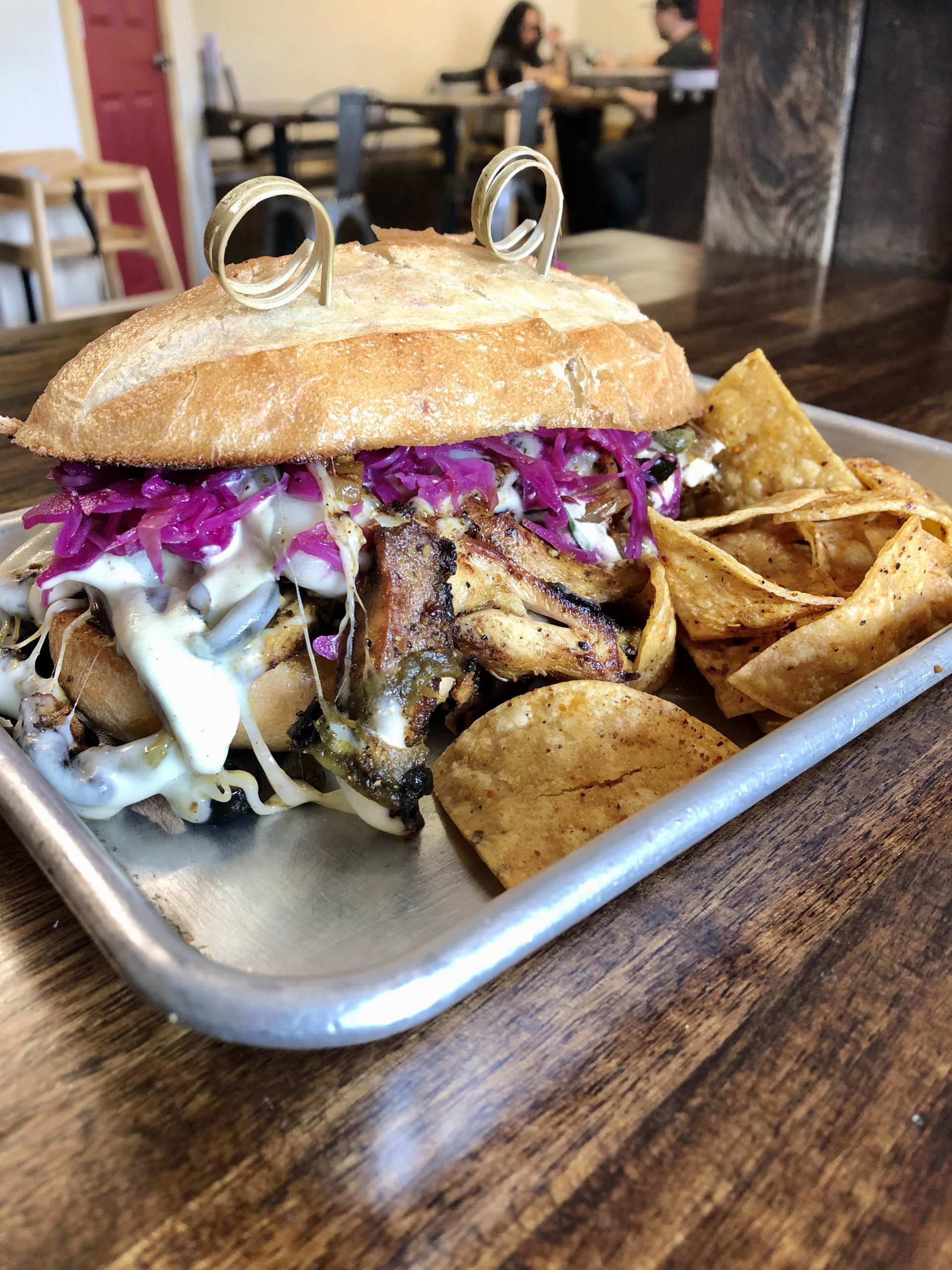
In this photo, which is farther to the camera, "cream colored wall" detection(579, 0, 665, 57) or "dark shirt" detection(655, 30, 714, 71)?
"cream colored wall" detection(579, 0, 665, 57)

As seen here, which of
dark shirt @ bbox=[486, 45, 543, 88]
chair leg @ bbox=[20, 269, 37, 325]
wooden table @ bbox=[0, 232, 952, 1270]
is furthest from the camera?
dark shirt @ bbox=[486, 45, 543, 88]

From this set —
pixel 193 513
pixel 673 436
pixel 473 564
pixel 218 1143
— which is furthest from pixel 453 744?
pixel 673 436

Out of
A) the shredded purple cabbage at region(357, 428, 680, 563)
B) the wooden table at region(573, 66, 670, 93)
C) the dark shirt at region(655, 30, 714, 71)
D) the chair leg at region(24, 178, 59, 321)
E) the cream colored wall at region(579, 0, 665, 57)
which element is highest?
the cream colored wall at region(579, 0, 665, 57)

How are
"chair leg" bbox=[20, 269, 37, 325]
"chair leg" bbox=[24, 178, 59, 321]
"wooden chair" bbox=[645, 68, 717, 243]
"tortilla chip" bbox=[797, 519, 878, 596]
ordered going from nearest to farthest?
"tortilla chip" bbox=[797, 519, 878, 596]
"chair leg" bbox=[24, 178, 59, 321]
"chair leg" bbox=[20, 269, 37, 325]
"wooden chair" bbox=[645, 68, 717, 243]

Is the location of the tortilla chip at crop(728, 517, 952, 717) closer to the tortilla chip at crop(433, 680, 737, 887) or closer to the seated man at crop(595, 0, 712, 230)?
the tortilla chip at crop(433, 680, 737, 887)

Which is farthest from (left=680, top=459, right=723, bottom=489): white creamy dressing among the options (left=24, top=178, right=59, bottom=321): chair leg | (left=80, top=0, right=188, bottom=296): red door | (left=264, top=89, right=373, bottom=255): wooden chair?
(left=80, top=0, right=188, bottom=296): red door

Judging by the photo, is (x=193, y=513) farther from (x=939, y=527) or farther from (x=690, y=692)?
(x=939, y=527)

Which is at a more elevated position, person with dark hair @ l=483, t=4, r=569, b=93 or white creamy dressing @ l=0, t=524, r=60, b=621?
person with dark hair @ l=483, t=4, r=569, b=93
